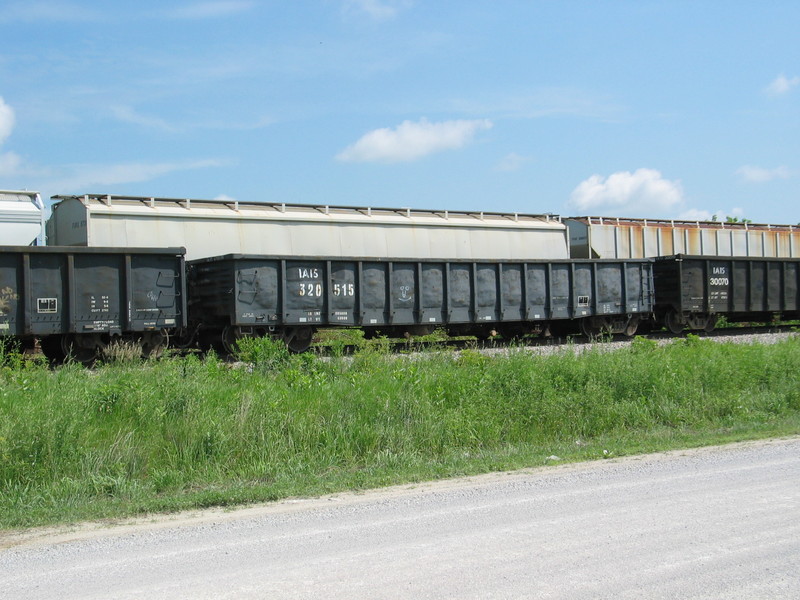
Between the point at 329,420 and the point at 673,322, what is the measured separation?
19965 mm

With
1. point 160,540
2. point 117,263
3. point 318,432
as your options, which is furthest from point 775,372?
point 117,263

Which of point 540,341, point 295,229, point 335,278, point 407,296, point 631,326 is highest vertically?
point 295,229

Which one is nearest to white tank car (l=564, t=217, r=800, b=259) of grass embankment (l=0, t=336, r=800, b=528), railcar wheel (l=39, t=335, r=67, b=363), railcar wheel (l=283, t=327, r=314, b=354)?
railcar wheel (l=283, t=327, r=314, b=354)

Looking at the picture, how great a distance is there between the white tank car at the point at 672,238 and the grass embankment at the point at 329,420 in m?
16.5

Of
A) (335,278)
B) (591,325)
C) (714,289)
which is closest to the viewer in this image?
(335,278)

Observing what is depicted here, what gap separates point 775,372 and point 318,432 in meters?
8.87

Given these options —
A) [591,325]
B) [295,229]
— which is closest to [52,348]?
[295,229]

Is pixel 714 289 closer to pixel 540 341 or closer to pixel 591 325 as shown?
pixel 591 325

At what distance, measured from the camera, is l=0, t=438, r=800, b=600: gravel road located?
4.51 meters

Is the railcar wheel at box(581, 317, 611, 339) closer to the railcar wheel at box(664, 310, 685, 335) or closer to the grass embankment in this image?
the railcar wheel at box(664, 310, 685, 335)

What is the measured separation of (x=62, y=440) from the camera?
7.88 meters

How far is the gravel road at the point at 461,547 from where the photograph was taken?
451cm

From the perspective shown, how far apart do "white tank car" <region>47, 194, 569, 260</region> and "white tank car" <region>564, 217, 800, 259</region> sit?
135 centimetres

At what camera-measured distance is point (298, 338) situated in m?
19.4
